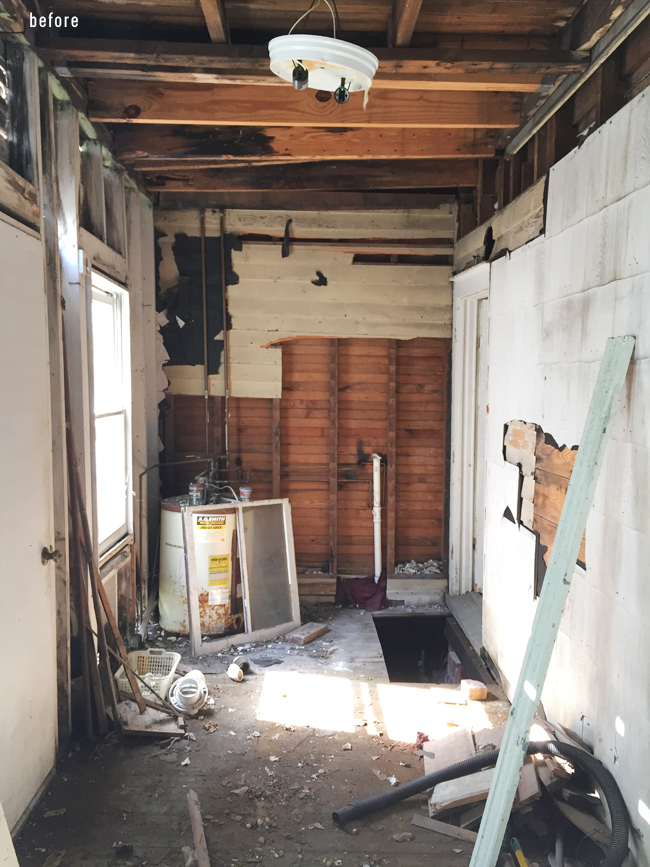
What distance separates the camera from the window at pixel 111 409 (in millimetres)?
3762

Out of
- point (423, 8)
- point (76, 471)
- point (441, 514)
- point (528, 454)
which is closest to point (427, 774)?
point (528, 454)

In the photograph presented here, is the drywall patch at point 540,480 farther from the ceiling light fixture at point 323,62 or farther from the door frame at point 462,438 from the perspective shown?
the ceiling light fixture at point 323,62

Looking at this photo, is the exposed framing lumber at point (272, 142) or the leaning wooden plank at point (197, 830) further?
the exposed framing lumber at point (272, 142)

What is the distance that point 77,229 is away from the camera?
305 centimetres

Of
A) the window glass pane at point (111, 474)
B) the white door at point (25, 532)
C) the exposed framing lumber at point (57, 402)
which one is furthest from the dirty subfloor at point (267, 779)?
the window glass pane at point (111, 474)

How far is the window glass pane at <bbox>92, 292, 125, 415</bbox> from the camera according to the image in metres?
3.77

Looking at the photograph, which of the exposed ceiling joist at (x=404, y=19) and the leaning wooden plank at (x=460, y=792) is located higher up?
the exposed ceiling joist at (x=404, y=19)

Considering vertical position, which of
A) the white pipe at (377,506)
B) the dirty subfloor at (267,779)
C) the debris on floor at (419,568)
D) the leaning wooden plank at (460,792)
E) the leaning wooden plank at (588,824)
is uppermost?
the white pipe at (377,506)

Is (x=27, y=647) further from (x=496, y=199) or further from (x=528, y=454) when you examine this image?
(x=496, y=199)

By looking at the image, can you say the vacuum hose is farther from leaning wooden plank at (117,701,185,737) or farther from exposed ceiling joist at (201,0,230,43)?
exposed ceiling joist at (201,0,230,43)

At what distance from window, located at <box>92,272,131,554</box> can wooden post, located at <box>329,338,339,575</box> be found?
1707 mm

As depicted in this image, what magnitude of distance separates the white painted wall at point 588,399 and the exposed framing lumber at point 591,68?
312mm

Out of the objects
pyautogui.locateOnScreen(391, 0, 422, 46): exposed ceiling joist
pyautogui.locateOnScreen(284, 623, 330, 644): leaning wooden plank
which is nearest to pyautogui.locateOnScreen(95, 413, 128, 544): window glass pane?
pyautogui.locateOnScreen(284, 623, 330, 644): leaning wooden plank

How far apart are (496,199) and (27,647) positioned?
3.86 m
